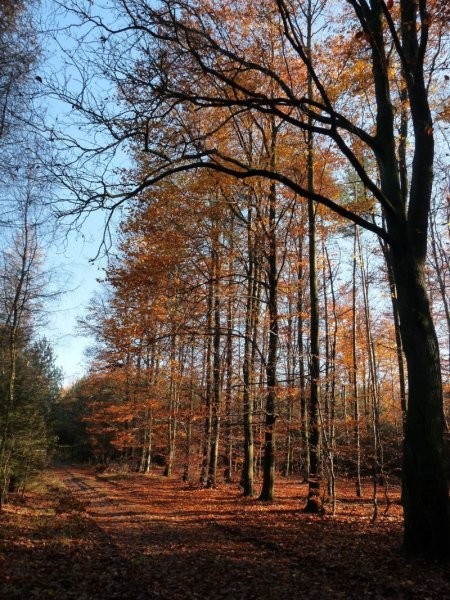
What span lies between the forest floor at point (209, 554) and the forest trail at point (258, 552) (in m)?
0.02

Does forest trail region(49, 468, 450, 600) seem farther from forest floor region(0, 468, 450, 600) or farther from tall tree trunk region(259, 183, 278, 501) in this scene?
tall tree trunk region(259, 183, 278, 501)

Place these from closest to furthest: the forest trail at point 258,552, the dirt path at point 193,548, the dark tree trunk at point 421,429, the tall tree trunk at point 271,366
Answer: the forest trail at point 258,552 → the dirt path at point 193,548 → the dark tree trunk at point 421,429 → the tall tree trunk at point 271,366

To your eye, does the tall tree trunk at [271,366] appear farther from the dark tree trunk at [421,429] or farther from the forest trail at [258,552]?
the dark tree trunk at [421,429]

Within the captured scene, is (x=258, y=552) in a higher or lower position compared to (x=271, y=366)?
lower

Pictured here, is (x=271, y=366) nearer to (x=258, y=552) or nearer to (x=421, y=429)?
(x=258, y=552)

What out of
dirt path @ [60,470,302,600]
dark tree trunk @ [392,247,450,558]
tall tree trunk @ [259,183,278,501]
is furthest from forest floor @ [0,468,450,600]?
tall tree trunk @ [259,183,278,501]

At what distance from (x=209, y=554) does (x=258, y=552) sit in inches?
34.4

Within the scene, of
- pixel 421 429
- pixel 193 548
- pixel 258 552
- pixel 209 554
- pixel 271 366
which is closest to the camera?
pixel 421 429

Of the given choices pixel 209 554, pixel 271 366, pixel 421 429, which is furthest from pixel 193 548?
pixel 271 366

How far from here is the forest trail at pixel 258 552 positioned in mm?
5539

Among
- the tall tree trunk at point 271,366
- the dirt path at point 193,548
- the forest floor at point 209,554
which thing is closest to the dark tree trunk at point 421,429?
the forest floor at point 209,554

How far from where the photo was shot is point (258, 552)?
774cm

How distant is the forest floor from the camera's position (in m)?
5.57

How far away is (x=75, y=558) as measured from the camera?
24.6 ft
